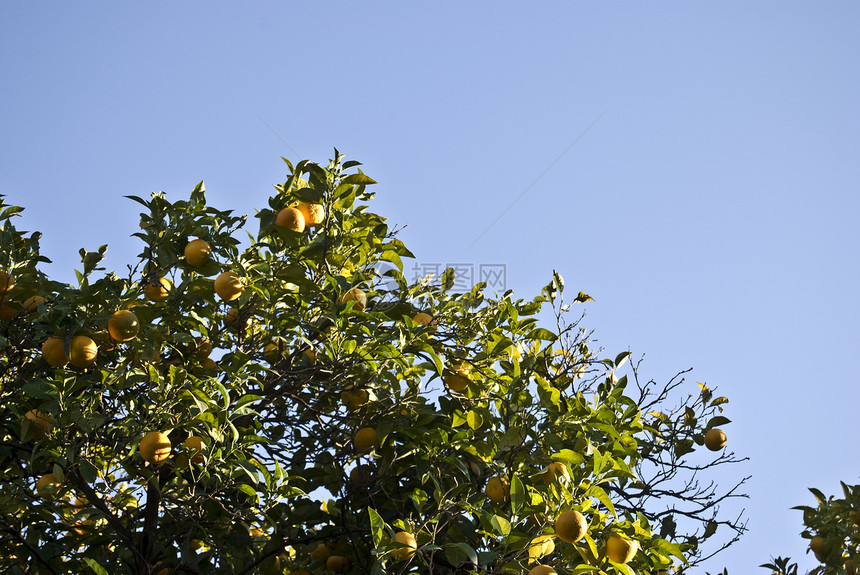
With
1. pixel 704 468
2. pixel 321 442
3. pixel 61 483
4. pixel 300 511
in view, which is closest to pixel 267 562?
pixel 300 511

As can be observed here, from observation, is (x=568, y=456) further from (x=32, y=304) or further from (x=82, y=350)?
(x=32, y=304)

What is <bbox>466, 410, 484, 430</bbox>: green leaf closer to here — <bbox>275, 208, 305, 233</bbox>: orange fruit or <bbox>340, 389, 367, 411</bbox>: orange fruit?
<bbox>340, 389, 367, 411</bbox>: orange fruit

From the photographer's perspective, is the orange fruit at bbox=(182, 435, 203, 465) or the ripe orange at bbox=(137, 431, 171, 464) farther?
the orange fruit at bbox=(182, 435, 203, 465)

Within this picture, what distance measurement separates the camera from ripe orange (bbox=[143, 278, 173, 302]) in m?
2.90

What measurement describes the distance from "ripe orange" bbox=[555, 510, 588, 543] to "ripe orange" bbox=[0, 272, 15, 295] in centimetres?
208

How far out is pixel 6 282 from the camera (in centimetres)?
267

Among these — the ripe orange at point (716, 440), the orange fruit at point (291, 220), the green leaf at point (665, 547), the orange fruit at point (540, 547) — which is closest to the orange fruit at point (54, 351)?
the orange fruit at point (291, 220)

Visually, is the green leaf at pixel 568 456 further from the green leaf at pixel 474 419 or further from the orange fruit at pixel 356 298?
the orange fruit at pixel 356 298

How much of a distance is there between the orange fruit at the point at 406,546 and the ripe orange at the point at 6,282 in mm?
1655

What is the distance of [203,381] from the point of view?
2.49 metres

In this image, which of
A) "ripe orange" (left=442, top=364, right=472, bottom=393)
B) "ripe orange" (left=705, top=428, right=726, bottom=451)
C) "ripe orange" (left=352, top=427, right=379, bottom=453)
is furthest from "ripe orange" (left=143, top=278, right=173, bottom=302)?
"ripe orange" (left=705, top=428, right=726, bottom=451)

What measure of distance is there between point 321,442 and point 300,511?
29cm

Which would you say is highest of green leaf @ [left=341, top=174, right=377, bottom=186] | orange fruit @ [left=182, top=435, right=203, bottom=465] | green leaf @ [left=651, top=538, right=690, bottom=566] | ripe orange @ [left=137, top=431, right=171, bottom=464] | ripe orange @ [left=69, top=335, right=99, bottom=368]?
green leaf @ [left=341, top=174, right=377, bottom=186]

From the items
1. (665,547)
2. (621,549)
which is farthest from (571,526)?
(665,547)
